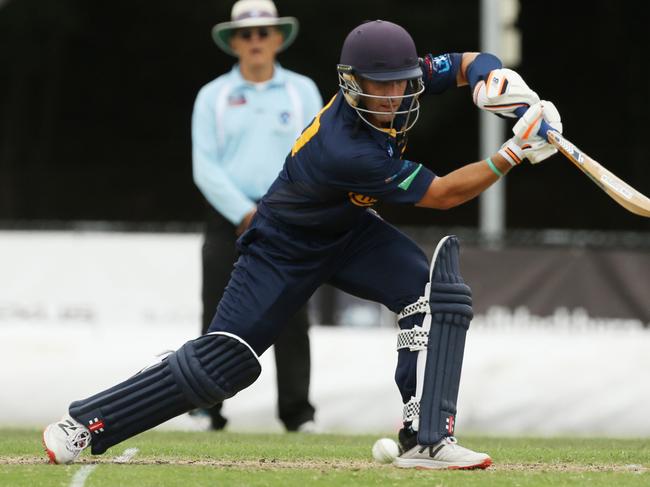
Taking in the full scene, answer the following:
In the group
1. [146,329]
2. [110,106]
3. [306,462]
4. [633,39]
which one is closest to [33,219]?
[110,106]

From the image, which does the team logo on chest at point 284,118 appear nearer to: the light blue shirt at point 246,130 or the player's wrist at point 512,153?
the light blue shirt at point 246,130

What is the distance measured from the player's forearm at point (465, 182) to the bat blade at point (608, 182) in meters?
0.23

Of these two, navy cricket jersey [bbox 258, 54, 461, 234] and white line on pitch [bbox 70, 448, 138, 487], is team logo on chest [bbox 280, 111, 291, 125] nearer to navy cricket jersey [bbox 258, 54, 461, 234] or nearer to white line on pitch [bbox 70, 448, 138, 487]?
navy cricket jersey [bbox 258, 54, 461, 234]

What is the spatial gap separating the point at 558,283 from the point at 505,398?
98cm

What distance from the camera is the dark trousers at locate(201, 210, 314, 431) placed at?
28.1 feet

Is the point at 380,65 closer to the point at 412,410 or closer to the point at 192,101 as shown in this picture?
the point at 412,410

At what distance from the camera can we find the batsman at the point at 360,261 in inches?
233

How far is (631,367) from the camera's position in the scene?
1005 centimetres

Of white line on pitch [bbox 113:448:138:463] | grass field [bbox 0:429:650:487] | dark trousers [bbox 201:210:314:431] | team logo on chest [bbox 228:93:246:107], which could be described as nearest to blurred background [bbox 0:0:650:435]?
dark trousers [bbox 201:210:314:431]

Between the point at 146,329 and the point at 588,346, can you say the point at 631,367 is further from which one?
the point at 146,329

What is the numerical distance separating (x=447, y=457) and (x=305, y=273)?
Answer: 3.26 ft

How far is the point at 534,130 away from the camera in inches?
228

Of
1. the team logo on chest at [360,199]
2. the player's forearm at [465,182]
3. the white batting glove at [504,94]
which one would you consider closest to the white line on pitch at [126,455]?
the team logo on chest at [360,199]

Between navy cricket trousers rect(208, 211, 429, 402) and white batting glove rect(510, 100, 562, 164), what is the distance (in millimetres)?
767
